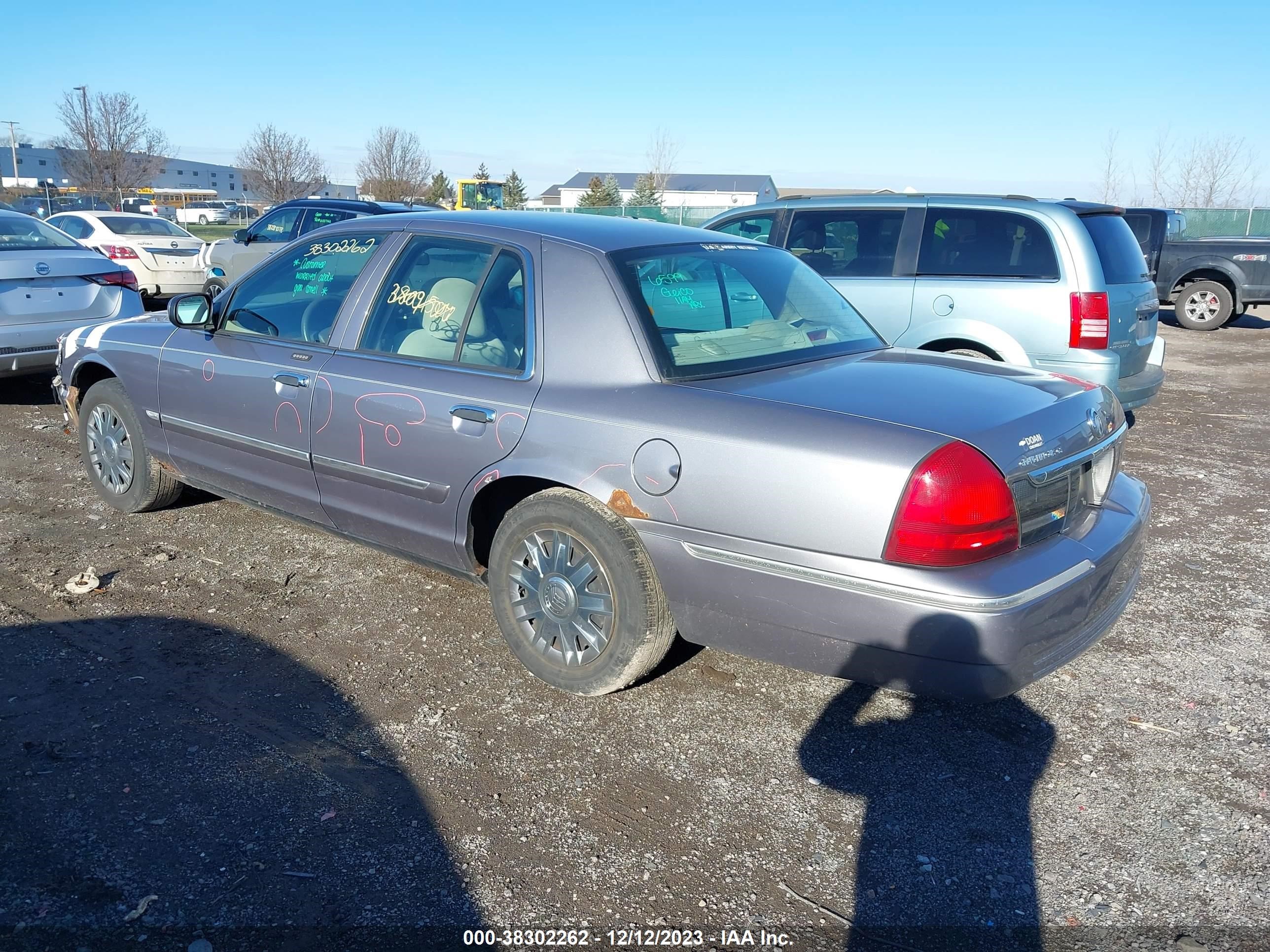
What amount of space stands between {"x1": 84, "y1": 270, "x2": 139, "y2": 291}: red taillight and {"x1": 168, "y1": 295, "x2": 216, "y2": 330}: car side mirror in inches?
143

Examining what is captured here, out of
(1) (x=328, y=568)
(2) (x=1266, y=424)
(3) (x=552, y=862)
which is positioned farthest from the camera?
(2) (x=1266, y=424)

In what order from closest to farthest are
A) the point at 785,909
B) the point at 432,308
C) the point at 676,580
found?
the point at 785,909 → the point at 676,580 → the point at 432,308

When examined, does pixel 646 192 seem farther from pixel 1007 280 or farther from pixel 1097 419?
pixel 1097 419

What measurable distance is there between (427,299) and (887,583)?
2.18 m

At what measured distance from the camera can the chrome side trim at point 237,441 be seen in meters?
4.28

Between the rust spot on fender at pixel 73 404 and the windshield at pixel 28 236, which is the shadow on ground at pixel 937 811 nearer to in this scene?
the rust spot on fender at pixel 73 404

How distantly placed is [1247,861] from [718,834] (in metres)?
A: 1.43

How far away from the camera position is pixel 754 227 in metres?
8.17

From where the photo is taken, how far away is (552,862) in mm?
2688

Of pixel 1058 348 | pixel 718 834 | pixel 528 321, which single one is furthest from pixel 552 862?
pixel 1058 348

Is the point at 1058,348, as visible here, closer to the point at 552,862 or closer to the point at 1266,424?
the point at 1266,424

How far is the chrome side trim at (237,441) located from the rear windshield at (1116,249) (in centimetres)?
505

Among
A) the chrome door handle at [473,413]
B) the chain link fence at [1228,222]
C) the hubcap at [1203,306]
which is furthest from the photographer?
the chain link fence at [1228,222]

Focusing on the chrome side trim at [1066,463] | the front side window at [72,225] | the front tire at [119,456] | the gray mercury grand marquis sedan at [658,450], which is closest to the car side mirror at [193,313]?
the gray mercury grand marquis sedan at [658,450]
